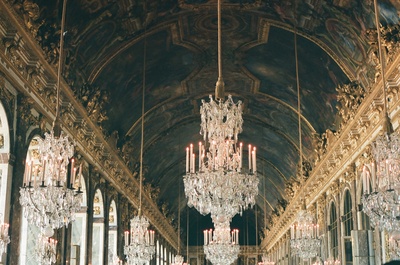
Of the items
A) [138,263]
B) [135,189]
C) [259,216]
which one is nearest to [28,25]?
[138,263]

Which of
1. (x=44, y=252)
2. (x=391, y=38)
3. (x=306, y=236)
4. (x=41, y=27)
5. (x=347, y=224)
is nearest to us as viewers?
(x=44, y=252)

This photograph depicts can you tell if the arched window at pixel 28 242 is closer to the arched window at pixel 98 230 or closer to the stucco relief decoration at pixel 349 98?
the arched window at pixel 98 230

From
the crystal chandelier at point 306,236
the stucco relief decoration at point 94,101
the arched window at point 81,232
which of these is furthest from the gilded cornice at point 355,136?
the arched window at point 81,232

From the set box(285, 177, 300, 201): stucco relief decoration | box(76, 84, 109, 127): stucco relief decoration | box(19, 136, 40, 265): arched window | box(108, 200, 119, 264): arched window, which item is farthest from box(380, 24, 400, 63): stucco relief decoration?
box(285, 177, 300, 201): stucco relief decoration

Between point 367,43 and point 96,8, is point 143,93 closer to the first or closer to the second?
point 96,8

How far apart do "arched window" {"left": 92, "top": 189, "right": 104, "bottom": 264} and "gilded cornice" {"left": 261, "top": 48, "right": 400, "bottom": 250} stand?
25.0ft

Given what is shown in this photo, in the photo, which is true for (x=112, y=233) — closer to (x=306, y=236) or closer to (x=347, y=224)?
(x=306, y=236)

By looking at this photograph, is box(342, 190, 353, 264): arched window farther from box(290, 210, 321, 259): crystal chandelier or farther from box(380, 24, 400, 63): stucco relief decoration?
box(380, 24, 400, 63): stucco relief decoration

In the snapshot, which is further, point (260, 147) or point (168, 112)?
point (260, 147)

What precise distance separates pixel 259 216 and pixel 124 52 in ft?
104

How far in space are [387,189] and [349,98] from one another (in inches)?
325

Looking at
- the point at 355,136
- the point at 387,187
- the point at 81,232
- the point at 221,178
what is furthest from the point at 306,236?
the point at 387,187

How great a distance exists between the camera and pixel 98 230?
68.8 feet

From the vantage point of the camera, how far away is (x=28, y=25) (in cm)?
1190
